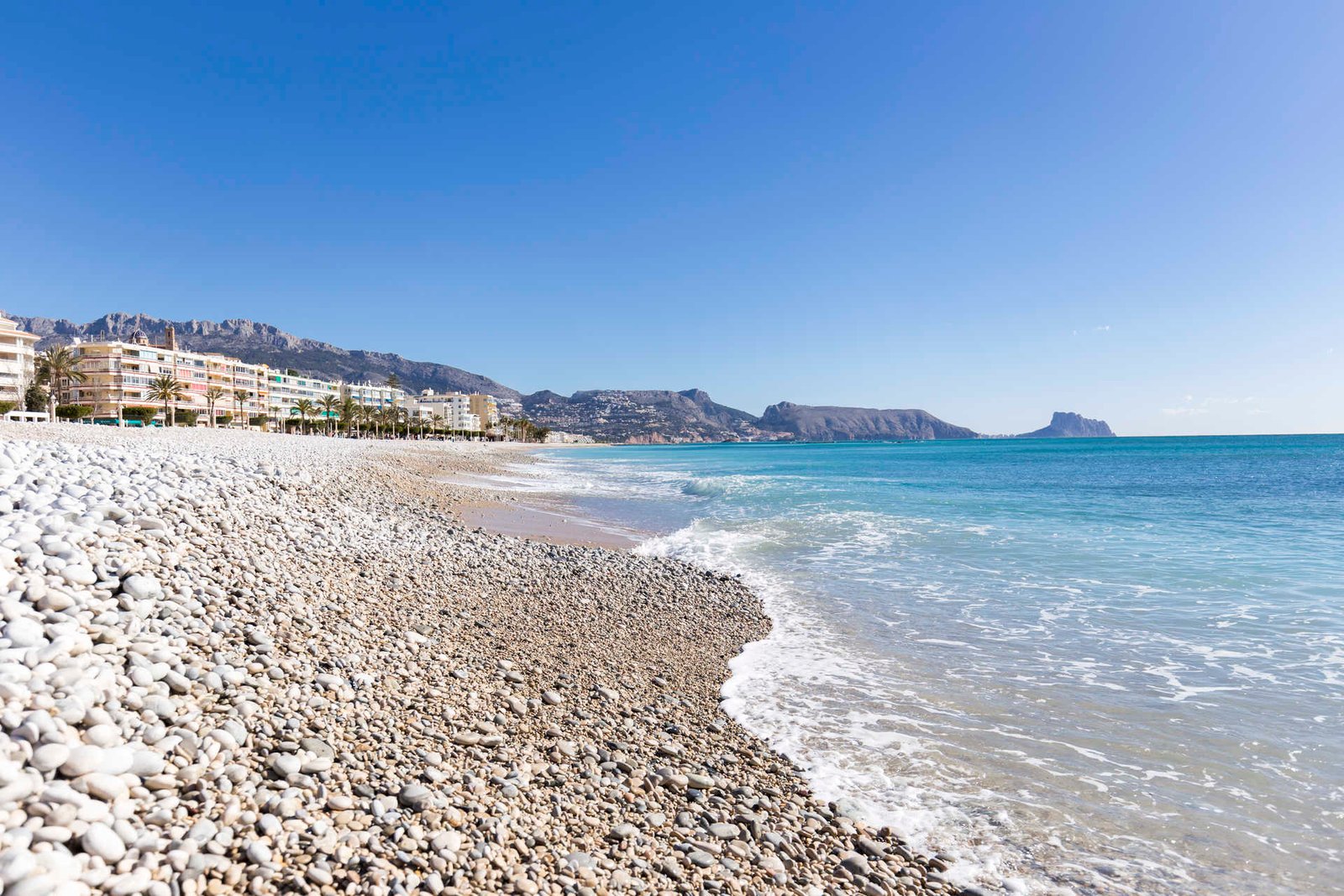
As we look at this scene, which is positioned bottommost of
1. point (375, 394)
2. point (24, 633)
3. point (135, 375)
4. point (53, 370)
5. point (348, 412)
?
point (24, 633)

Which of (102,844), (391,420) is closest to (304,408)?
(391,420)

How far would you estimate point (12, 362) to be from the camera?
6544cm

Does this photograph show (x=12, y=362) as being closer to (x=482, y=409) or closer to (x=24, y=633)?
(x=24, y=633)

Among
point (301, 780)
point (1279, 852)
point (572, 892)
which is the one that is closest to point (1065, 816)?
point (1279, 852)

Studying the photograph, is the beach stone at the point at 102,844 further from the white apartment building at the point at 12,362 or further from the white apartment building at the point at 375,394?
the white apartment building at the point at 375,394

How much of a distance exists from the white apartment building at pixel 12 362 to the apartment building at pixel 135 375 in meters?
11.1

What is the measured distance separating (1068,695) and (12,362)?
9400cm

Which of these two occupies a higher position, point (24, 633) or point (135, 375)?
point (135, 375)

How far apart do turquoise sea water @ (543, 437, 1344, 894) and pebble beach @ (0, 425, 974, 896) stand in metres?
0.93

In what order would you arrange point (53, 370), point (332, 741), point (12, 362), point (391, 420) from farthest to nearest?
point (391, 420) < point (12, 362) < point (53, 370) < point (332, 741)

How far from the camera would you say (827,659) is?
8836mm

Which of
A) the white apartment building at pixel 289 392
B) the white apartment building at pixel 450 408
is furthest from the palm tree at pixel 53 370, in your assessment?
the white apartment building at pixel 450 408

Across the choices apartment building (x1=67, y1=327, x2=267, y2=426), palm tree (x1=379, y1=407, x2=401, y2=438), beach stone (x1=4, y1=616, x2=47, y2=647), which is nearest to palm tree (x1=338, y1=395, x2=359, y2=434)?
palm tree (x1=379, y1=407, x2=401, y2=438)

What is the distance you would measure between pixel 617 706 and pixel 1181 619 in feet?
34.4
